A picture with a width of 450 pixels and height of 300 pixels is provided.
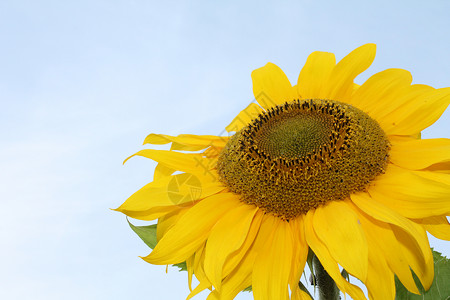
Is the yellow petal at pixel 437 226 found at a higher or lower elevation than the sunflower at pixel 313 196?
lower

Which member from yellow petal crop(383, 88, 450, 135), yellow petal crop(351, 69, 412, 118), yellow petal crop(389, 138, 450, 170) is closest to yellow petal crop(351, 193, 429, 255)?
yellow petal crop(389, 138, 450, 170)

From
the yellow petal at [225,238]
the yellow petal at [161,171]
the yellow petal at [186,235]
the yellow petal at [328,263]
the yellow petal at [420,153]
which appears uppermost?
the yellow petal at [161,171]

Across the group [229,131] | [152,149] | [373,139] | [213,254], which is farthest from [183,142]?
[373,139]

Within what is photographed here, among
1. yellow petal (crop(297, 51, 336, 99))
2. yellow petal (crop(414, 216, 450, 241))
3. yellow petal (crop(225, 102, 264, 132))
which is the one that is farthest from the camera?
yellow petal (crop(225, 102, 264, 132))

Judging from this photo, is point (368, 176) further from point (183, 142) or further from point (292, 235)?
point (183, 142)

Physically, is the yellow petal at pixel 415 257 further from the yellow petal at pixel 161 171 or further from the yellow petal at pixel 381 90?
the yellow petal at pixel 161 171

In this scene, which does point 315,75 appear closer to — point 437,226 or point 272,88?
point 272,88

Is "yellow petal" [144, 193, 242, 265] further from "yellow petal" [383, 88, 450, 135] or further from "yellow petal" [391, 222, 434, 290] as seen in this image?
"yellow petal" [383, 88, 450, 135]

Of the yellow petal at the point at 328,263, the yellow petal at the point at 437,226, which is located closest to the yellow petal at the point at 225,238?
the yellow petal at the point at 328,263
